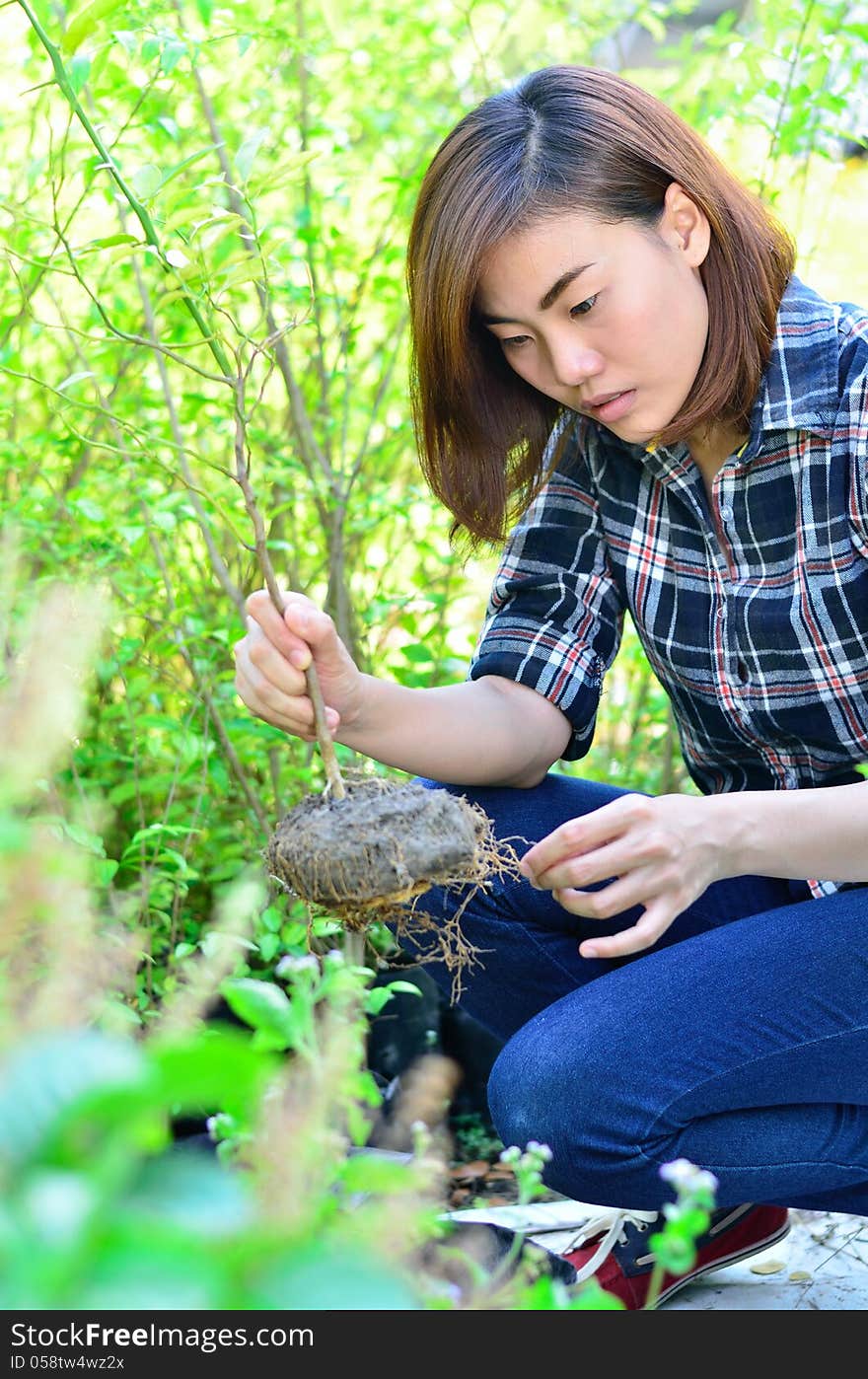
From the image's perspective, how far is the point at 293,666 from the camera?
1302mm

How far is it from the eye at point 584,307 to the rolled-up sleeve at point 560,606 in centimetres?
37

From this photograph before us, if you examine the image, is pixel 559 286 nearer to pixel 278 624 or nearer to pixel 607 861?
pixel 278 624

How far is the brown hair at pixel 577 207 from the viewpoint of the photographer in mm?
1360

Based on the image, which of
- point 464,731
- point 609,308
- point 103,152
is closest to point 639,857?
point 464,731

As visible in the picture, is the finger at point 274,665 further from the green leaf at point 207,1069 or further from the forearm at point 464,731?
the green leaf at point 207,1069

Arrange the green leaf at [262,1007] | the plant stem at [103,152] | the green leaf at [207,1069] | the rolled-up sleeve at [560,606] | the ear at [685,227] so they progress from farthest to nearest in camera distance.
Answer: the rolled-up sleeve at [560,606], the ear at [685,227], the plant stem at [103,152], the green leaf at [262,1007], the green leaf at [207,1069]

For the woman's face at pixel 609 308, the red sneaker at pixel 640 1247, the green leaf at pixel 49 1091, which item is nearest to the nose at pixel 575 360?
the woman's face at pixel 609 308

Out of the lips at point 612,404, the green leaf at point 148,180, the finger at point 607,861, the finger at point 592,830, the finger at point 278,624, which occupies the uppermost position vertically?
the green leaf at point 148,180

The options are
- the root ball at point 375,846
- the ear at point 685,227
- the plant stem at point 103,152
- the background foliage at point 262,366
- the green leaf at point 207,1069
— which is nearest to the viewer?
the green leaf at point 207,1069

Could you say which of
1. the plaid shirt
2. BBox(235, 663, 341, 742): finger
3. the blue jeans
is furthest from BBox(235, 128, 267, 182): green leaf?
the blue jeans

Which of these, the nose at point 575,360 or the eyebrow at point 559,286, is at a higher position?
the eyebrow at point 559,286

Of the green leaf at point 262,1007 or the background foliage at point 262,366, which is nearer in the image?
the green leaf at point 262,1007

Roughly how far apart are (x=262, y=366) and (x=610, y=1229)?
181 centimetres
